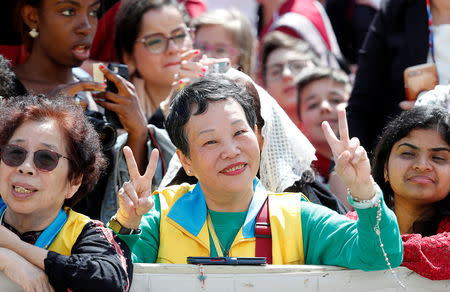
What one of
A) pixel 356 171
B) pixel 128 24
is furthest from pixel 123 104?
pixel 356 171

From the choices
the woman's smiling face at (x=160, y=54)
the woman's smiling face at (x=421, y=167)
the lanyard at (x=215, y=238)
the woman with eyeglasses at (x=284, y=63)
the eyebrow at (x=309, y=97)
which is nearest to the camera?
the lanyard at (x=215, y=238)

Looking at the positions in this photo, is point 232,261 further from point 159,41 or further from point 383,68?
point 159,41

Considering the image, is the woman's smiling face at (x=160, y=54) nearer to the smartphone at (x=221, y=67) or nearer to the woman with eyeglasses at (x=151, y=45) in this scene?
the woman with eyeglasses at (x=151, y=45)

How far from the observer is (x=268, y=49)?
19.9 feet

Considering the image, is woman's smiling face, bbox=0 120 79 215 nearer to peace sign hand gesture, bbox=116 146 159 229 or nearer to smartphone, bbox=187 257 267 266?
peace sign hand gesture, bbox=116 146 159 229

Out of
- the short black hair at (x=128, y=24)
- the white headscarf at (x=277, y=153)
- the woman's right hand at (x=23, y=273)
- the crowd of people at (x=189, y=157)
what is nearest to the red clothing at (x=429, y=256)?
the crowd of people at (x=189, y=157)

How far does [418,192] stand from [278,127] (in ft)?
2.52

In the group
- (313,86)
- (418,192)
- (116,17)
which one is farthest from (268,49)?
(418,192)

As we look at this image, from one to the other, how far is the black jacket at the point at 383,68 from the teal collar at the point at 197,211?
1.59m

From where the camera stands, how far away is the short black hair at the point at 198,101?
313cm

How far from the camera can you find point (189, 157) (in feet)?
10.4

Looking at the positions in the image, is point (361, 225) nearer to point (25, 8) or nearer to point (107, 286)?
point (107, 286)

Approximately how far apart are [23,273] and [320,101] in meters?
3.35

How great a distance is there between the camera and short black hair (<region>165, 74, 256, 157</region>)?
123 inches
